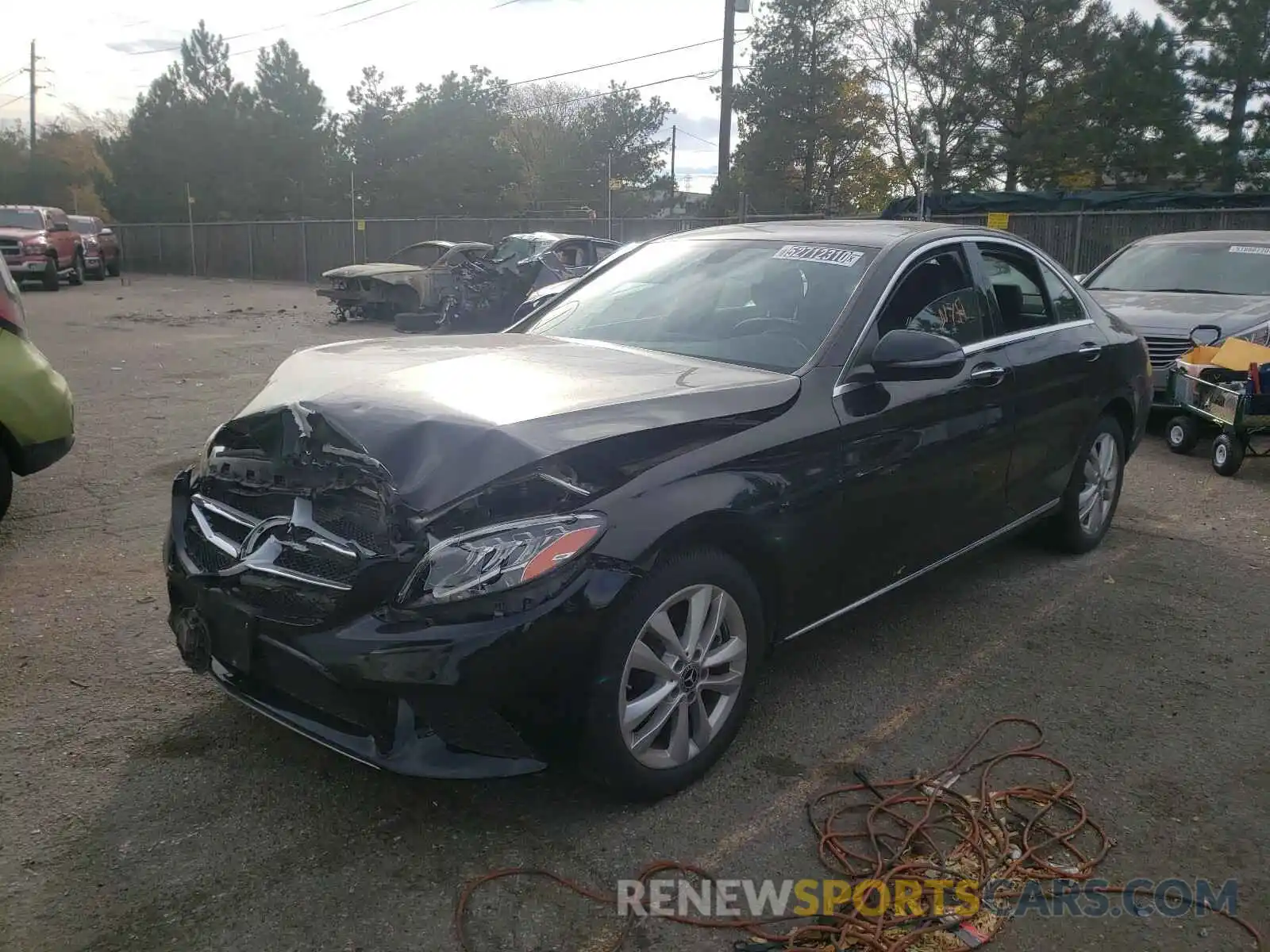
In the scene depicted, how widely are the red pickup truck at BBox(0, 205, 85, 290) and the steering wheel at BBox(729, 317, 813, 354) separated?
25.4m

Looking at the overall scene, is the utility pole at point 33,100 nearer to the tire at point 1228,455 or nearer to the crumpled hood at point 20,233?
the crumpled hood at point 20,233

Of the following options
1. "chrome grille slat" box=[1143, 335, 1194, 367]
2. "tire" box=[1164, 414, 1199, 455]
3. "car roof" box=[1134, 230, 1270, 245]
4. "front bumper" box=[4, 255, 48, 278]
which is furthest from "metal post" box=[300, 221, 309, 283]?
"tire" box=[1164, 414, 1199, 455]

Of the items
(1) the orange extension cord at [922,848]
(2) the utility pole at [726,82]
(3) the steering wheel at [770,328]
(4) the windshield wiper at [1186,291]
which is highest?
(2) the utility pole at [726,82]

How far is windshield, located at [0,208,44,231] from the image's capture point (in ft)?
83.2

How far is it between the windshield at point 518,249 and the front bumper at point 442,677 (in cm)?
1450

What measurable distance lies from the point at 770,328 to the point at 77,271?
30.3 meters

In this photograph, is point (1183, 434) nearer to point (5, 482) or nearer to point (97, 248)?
point (5, 482)

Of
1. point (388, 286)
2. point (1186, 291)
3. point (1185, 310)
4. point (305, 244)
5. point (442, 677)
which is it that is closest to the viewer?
point (442, 677)

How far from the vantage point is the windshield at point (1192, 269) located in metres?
9.45

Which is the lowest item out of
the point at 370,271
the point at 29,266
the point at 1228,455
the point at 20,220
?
→ the point at 1228,455

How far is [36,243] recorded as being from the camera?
25.2m

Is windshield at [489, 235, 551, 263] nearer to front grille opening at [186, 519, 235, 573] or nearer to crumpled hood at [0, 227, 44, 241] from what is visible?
front grille opening at [186, 519, 235, 573]

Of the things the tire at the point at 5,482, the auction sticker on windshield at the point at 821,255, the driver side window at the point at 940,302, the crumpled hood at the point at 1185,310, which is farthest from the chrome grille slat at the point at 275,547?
the crumpled hood at the point at 1185,310

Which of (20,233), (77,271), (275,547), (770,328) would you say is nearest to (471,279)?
(770,328)
